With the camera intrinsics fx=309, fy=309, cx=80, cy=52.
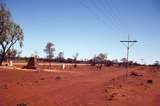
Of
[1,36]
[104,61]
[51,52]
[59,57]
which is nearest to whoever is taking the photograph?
[1,36]

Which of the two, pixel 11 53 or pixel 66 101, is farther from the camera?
pixel 11 53

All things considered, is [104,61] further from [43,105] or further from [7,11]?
[43,105]

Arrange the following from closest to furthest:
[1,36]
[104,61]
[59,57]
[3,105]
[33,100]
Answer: [3,105], [33,100], [1,36], [59,57], [104,61]

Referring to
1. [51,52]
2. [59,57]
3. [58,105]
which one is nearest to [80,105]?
[58,105]

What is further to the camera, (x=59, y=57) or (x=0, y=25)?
(x=59, y=57)

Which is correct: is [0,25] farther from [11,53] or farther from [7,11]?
[11,53]

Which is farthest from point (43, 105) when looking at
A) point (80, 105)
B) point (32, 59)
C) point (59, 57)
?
point (59, 57)

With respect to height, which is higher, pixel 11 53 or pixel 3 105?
pixel 11 53

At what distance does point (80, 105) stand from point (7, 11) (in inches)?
1632

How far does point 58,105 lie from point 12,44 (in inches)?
1588

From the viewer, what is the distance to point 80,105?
17.2 m

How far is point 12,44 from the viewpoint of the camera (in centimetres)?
5572

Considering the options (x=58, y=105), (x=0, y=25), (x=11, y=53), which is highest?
(x=0, y=25)

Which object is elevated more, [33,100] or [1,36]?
[1,36]
